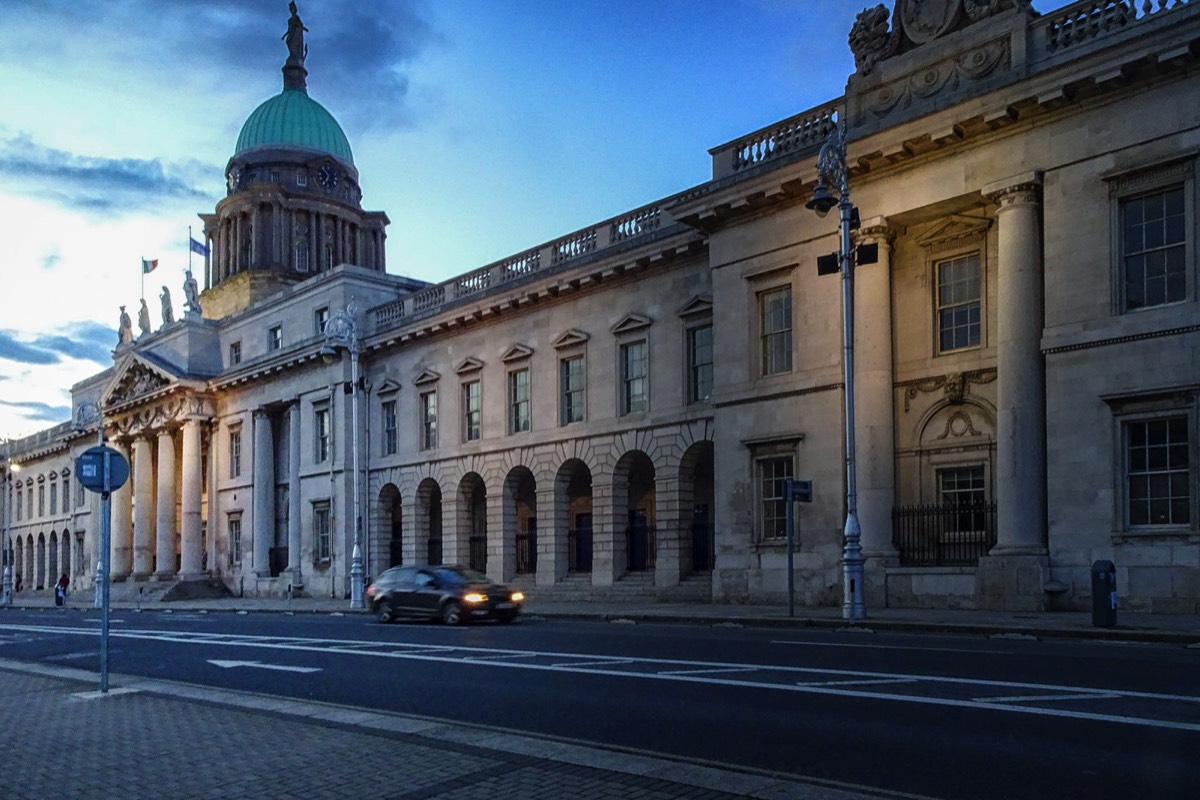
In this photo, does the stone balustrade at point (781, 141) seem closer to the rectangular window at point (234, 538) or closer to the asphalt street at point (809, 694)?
the asphalt street at point (809, 694)

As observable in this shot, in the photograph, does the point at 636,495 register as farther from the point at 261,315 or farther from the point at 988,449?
the point at 261,315

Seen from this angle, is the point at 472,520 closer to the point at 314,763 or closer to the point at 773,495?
the point at 773,495

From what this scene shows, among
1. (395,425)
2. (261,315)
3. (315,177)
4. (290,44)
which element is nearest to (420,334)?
(395,425)

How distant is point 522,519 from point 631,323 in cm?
1090

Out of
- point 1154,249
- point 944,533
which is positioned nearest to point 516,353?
point 944,533

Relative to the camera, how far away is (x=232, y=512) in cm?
5947

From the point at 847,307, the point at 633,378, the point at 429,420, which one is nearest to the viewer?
the point at 847,307

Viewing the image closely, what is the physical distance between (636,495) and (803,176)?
1471 cm

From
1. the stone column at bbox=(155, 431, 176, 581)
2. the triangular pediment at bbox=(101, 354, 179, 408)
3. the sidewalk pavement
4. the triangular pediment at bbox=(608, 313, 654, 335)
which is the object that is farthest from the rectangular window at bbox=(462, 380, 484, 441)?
the stone column at bbox=(155, 431, 176, 581)

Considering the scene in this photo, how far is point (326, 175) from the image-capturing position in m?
76.3

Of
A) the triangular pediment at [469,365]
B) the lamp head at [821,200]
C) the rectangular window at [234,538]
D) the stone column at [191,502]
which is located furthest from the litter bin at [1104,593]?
the stone column at [191,502]

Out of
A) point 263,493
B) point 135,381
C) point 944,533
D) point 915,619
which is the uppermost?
point 135,381

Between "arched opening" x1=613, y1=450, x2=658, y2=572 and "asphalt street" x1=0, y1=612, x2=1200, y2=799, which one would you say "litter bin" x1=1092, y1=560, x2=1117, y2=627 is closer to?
"asphalt street" x1=0, y1=612, x2=1200, y2=799

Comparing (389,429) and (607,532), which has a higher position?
(389,429)
